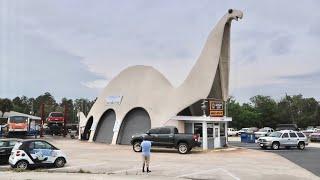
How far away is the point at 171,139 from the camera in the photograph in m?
32.2

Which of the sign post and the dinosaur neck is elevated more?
the dinosaur neck

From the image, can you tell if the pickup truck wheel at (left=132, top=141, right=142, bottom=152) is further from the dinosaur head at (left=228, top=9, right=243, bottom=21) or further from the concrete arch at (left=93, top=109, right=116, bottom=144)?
the dinosaur head at (left=228, top=9, right=243, bottom=21)

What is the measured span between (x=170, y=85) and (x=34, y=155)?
21.4 m

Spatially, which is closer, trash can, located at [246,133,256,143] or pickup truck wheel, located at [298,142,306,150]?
pickup truck wheel, located at [298,142,306,150]

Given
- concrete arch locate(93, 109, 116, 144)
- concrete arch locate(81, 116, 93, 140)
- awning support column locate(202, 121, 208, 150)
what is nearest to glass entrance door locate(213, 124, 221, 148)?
awning support column locate(202, 121, 208, 150)

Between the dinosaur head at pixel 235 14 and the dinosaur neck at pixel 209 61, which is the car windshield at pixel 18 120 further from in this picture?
the dinosaur head at pixel 235 14

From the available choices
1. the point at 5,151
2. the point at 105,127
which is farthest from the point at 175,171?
the point at 105,127

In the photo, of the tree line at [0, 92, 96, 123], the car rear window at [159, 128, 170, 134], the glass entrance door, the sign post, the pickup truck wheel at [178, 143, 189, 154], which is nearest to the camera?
the pickup truck wheel at [178, 143, 189, 154]

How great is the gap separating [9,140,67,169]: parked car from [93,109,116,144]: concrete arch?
21.6 metres

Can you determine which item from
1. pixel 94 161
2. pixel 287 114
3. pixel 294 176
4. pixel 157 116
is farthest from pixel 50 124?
pixel 287 114

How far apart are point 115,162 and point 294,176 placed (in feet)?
31.5

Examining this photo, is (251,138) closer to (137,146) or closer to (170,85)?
(170,85)

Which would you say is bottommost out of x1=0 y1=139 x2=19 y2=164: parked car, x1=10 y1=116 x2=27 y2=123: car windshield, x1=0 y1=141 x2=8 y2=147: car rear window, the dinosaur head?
x1=0 y1=139 x2=19 y2=164: parked car

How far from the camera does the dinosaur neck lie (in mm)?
37328
